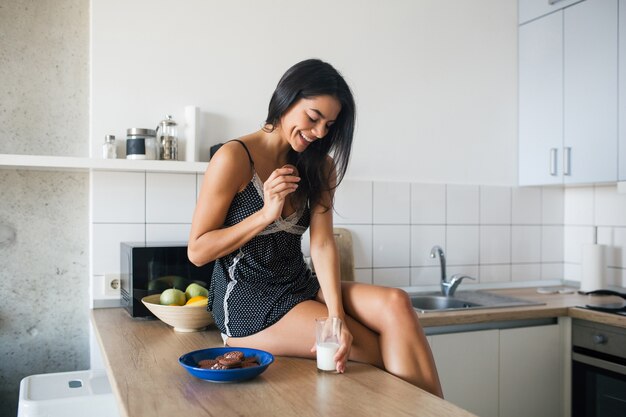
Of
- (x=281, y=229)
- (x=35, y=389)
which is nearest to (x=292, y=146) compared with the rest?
(x=281, y=229)

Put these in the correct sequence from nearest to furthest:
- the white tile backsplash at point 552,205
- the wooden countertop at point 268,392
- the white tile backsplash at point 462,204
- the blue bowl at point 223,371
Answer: the wooden countertop at point 268,392, the blue bowl at point 223,371, the white tile backsplash at point 462,204, the white tile backsplash at point 552,205

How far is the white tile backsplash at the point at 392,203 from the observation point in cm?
267

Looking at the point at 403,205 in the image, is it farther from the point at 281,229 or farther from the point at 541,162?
the point at 281,229

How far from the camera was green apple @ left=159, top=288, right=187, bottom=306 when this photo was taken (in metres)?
1.92

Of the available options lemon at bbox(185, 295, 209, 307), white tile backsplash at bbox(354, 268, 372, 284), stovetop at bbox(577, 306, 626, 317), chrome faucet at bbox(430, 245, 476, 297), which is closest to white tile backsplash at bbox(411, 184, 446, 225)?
chrome faucet at bbox(430, 245, 476, 297)

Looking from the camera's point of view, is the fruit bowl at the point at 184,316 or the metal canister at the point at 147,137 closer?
the fruit bowl at the point at 184,316

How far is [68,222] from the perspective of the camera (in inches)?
90.0

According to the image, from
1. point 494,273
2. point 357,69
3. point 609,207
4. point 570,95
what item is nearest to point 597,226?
point 609,207

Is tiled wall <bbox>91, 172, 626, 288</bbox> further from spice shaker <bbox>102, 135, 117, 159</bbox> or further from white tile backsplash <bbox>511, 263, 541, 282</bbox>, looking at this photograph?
spice shaker <bbox>102, 135, 117, 159</bbox>

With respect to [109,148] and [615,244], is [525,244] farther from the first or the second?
[109,148]

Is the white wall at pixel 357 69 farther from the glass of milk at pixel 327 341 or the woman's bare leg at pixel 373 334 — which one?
the glass of milk at pixel 327 341

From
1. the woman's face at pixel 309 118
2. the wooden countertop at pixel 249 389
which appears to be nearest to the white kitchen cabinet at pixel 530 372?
the wooden countertop at pixel 249 389

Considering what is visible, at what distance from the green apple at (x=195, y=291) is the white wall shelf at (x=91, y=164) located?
43 cm

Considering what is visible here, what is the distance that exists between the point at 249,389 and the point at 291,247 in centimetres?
53
